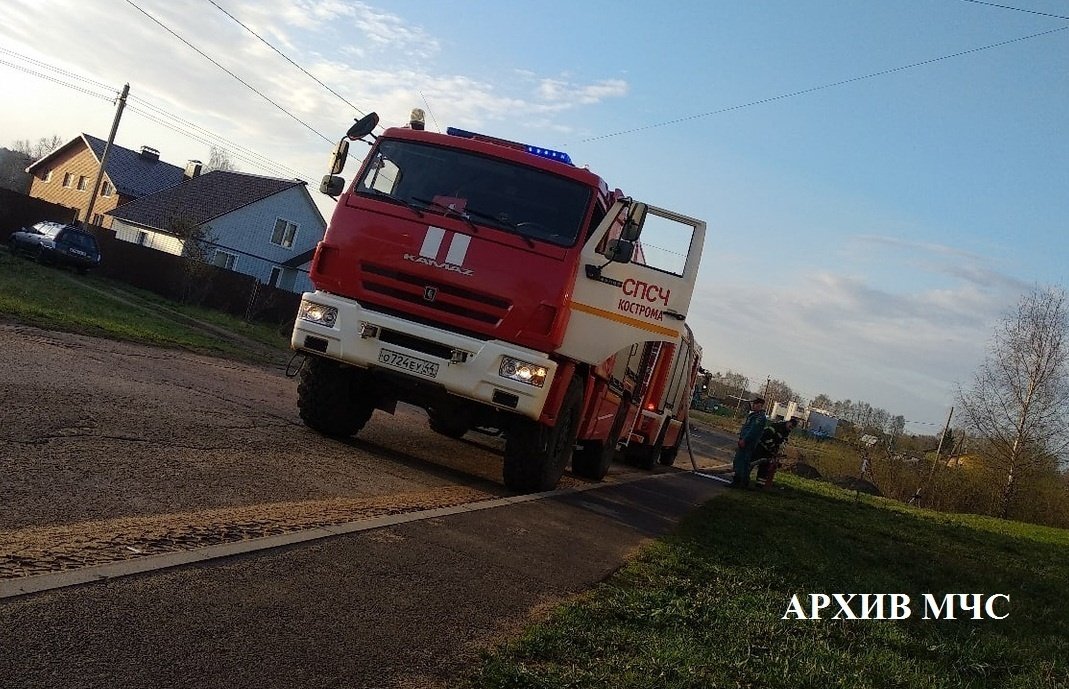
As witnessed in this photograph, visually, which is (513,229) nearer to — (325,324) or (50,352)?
(325,324)

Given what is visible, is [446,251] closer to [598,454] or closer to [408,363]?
[408,363]

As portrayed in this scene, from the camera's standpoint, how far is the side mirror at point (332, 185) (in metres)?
9.17

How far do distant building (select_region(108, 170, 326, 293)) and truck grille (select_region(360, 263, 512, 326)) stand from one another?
1711 inches

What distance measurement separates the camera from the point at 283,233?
52812 mm

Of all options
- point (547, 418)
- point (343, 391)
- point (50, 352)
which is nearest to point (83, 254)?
point (50, 352)

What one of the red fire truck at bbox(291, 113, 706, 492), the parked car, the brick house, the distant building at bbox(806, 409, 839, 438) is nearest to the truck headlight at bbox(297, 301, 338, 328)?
the red fire truck at bbox(291, 113, 706, 492)

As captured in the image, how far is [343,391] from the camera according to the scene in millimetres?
9492

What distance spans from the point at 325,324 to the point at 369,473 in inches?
54.9

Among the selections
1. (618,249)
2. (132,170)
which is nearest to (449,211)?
(618,249)

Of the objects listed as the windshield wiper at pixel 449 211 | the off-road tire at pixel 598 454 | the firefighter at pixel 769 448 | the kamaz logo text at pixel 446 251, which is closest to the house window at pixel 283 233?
the firefighter at pixel 769 448

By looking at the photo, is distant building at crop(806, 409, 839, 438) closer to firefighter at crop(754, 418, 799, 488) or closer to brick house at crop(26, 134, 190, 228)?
brick house at crop(26, 134, 190, 228)

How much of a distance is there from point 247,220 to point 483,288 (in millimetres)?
45849

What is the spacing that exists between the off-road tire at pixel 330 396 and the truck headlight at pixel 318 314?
2.63 feet

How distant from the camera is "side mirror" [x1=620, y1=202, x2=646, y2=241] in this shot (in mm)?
8672
